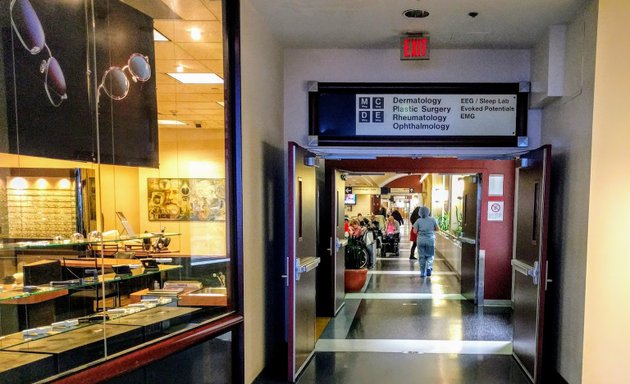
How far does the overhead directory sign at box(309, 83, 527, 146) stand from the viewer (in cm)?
414

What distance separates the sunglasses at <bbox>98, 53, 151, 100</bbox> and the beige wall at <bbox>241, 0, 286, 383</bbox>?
1328mm

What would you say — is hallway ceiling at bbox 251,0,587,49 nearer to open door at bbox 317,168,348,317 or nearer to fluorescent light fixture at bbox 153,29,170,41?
fluorescent light fixture at bbox 153,29,170,41

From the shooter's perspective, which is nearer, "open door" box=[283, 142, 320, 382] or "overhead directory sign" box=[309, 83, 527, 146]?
"open door" box=[283, 142, 320, 382]

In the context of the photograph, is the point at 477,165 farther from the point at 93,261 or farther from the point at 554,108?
the point at 93,261

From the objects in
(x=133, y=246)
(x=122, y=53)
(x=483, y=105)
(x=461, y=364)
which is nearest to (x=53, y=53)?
(x=122, y=53)

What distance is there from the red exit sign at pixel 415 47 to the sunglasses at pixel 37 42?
9.81 feet

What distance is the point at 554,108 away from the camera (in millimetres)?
3816

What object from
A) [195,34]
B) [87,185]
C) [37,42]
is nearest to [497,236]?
[195,34]

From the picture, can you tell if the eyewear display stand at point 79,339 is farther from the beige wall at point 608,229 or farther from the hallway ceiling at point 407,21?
the beige wall at point 608,229

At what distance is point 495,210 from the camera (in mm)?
6258

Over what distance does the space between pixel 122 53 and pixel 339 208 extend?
3614mm

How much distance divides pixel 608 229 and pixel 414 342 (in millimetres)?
2462

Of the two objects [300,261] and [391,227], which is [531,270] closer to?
[300,261]

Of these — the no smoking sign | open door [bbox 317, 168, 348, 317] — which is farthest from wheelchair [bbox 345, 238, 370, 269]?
the no smoking sign
